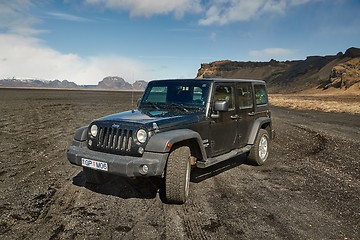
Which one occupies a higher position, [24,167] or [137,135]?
[137,135]

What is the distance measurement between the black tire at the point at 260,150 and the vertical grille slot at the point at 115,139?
348 cm

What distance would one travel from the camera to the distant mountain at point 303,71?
66037mm

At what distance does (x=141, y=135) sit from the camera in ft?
14.6

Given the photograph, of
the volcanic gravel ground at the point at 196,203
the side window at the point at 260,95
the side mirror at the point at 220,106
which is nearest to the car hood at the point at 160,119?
the side mirror at the point at 220,106

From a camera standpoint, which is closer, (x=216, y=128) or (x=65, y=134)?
(x=216, y=128)

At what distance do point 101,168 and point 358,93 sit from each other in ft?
189

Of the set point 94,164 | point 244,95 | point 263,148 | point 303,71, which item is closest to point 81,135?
point 94,164

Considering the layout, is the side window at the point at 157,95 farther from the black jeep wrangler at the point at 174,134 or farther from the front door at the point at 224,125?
the front door at the point at 224,125

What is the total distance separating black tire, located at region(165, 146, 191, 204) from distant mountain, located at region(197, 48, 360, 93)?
196ft

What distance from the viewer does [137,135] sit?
176 inches

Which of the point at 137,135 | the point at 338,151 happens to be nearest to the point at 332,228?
the point at 137,135

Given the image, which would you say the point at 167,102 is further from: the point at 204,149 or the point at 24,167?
the point at 24,167

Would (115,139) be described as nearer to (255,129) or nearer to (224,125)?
(224,125)

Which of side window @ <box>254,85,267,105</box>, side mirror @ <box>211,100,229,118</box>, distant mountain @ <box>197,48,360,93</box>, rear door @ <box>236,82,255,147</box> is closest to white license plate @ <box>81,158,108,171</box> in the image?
side mirror @ <box>211,100,229,118</box>
